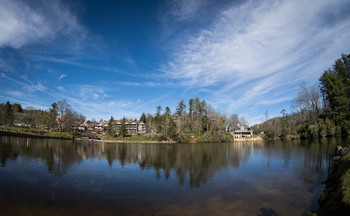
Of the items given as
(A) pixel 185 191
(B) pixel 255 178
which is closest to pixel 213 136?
(B) pixel 255 178

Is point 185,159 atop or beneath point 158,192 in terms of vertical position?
beneath

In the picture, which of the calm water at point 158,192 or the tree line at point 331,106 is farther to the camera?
the tree line at point 331,106

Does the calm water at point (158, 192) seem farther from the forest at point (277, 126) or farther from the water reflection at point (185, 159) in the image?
the forest at point (277, 126)

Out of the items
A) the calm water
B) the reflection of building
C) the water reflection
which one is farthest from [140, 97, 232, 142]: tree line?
the calm water

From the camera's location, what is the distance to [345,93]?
171 feet

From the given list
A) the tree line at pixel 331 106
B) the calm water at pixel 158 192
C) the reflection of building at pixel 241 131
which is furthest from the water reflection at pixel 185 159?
the reflection of building at pixel 241 131

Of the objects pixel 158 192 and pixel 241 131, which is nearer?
pixel 158 192

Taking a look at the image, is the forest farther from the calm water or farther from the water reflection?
the calm water

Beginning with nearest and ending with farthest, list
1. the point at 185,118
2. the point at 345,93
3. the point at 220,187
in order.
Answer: the point at 220,187 → the point at 345,93 → the point at 185,118

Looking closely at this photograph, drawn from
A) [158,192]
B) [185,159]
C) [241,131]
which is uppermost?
[241,131]

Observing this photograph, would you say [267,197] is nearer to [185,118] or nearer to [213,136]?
[213,136]

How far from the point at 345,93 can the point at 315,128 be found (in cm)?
1348

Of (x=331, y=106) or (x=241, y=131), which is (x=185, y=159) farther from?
(x=241, y=131)

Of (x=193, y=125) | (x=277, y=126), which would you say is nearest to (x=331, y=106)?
(x=277, y=126)
